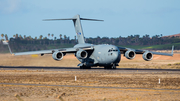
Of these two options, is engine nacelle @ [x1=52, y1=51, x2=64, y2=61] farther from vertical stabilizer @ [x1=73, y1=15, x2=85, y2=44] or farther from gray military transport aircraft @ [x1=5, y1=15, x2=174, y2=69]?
vertical stabilizer @ [x1=73, y1=15, x2=85, y2=44]

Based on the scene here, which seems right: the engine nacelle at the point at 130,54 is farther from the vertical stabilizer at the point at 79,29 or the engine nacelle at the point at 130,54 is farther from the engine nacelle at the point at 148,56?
the vertical stabilizer at the point at 79,29

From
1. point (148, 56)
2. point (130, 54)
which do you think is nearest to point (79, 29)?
point (130, 54)

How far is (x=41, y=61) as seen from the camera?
51.9m

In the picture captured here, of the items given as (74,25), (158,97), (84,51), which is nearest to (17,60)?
(74,25)

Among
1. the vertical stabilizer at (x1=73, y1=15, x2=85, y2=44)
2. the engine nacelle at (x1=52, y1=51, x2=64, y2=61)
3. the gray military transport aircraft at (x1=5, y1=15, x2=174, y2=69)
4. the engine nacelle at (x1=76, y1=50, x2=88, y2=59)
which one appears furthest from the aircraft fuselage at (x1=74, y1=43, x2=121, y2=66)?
the vertical stabilizer at (x1=73, y1=15, x2=85, y2=44)

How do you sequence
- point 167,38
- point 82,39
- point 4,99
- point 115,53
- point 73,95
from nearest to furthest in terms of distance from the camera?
point 4,99, point 73,95, point 115,53, point 82,39, point 167,38

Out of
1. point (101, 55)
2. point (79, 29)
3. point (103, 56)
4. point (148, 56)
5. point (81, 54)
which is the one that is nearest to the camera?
point (103, 56)

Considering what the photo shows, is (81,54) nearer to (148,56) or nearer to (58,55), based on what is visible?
(58,55)

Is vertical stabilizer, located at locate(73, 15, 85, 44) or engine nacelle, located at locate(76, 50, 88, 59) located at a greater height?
vertical stabilizer, located at locate(73, 15, 85, 44)

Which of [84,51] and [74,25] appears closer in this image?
[84,51]

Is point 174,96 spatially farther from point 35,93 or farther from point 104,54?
point 104,54

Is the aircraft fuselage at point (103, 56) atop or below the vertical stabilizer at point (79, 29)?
below

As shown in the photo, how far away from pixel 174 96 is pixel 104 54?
21.9 metres

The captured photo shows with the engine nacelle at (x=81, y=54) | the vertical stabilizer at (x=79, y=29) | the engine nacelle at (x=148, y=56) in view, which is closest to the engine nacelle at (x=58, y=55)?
the engine nacelle at (x=81, y=54)
